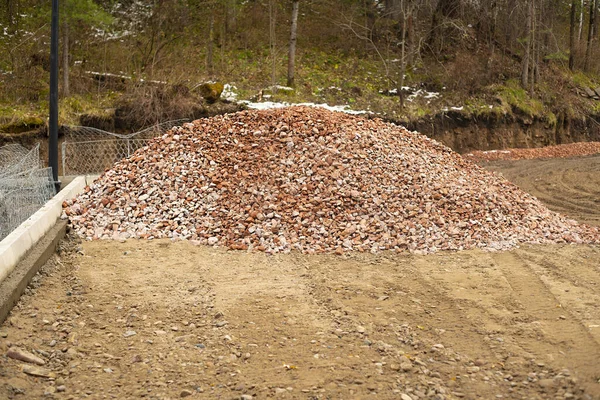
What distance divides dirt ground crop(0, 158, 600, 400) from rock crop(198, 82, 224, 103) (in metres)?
12.2

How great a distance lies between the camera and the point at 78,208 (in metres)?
9.97

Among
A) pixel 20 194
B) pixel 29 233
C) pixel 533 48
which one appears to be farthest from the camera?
pixel 533 48

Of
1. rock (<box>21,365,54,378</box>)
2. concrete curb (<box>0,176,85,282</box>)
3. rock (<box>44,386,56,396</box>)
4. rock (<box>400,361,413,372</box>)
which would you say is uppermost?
concrete curb (<box>0,176,85,282</box>)

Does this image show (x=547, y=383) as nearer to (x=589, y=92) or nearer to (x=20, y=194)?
(x=20, y=194)

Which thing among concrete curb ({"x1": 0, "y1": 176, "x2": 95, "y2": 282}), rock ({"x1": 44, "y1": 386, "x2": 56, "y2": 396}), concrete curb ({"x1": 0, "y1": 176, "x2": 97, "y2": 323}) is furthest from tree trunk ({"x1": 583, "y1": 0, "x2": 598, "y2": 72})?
rock ({"x1": 44, "y1": 386, "x2": 56, "y2": 396})

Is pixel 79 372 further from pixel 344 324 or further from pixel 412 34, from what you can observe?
pixel 412 34

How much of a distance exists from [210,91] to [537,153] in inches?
464

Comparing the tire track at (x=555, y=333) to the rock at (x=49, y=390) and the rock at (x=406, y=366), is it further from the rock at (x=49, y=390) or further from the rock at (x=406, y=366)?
the rock at (x=49, y=390)

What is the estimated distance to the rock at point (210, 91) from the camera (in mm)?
20453

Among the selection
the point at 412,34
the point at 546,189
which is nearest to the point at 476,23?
the point at 412,34

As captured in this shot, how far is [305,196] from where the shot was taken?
31.2 ft

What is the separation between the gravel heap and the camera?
357 inches

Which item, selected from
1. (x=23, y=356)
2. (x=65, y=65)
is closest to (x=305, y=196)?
(x=23, y=356)

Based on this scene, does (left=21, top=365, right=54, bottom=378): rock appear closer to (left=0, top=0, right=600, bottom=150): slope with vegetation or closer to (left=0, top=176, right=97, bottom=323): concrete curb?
(left=0, top=176, right=97, bottom=323): concrete curb
